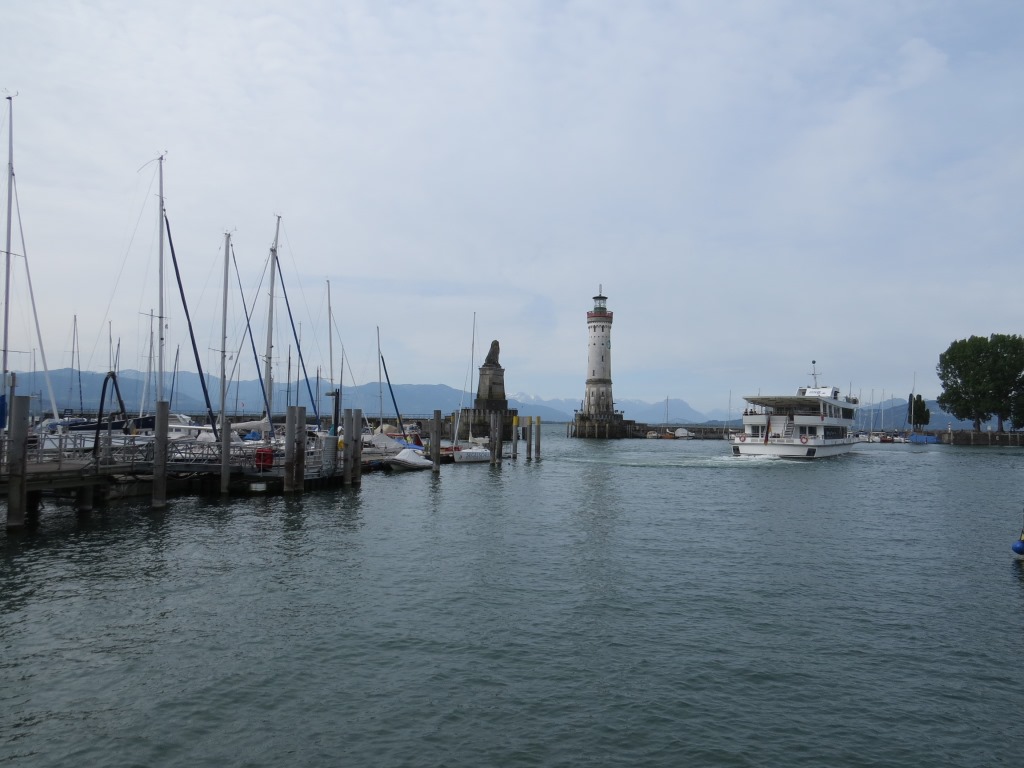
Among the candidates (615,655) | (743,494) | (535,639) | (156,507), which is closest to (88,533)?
(156,507)

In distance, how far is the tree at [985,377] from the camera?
131 meters

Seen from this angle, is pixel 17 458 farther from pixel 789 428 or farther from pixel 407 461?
pixel 789 428

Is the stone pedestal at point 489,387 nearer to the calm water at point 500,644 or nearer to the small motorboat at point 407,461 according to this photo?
the small motorboat at point 407,461

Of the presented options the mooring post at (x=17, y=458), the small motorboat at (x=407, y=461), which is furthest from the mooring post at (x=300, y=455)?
the small motorboat at (x=407, y=461)

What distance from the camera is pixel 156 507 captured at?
31.5 metres

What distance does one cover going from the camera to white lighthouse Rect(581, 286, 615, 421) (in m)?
150

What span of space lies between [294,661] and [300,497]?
2395 centimetres

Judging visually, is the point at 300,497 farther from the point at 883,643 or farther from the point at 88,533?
the point at 883,643

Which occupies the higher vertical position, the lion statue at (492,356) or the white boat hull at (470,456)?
the lion statue at (492,356)

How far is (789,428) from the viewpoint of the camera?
260ft

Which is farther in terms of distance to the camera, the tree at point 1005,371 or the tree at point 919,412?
the tree at point 919,412

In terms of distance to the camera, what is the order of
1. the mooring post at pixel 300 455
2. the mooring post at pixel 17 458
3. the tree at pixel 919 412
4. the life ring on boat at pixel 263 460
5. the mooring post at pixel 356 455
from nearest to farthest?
the mooring post at pixel 17 458, the mooring post at pixel 300 455, the life ring on boat at pixel 263 460, the mooring post at pixel 356 455, the tree at pixel 919 412

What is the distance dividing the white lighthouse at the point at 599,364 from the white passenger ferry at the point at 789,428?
66578 millimetres

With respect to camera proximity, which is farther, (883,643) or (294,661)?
(883,643)
